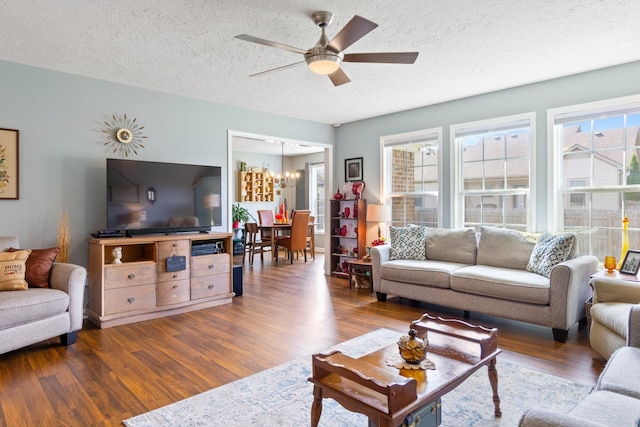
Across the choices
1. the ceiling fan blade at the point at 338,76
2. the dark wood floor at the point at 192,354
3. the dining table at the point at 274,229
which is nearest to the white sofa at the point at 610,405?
the dark wood floor at the point at 192,354

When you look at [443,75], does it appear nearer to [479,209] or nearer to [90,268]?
[479,209]

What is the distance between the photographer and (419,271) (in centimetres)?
420

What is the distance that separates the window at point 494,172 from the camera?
14.8 ft

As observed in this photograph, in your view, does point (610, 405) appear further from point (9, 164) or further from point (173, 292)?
point (9, 164)

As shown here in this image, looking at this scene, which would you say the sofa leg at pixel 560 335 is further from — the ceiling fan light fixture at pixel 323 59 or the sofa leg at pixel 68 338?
the sofa leg at pixel 68 338

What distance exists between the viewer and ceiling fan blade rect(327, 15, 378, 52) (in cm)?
219

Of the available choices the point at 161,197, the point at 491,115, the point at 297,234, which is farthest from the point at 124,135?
the point at 491,115

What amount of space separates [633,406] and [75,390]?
2.90 m

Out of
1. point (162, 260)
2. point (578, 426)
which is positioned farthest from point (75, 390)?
point (578, 426)

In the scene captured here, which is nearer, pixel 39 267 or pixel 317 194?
pixel 39 267

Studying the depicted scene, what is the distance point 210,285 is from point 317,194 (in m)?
5.80

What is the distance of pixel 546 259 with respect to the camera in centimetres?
358

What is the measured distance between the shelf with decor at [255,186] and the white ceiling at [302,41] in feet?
16.6

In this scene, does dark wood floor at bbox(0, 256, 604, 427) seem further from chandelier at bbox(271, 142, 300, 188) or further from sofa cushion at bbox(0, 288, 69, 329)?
chandelier at bbox(271, 142, 300, 188)
